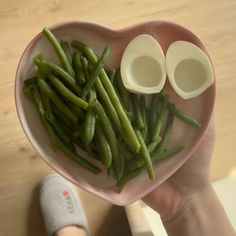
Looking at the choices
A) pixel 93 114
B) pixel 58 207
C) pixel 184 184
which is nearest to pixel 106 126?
pixel 93 114

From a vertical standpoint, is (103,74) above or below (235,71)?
above

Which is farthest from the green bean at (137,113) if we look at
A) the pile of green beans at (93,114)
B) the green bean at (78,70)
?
the green bean at (78,70)

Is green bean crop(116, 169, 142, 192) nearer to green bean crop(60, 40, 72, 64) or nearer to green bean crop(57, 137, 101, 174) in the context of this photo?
green bean crop(57, 137, 101, 174)

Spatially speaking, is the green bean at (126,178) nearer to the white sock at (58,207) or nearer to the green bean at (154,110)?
the green bean at (154,110)

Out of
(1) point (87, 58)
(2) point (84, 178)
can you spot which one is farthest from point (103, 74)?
(2) point (84, 178)

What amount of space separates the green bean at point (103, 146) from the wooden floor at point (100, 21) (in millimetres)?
361

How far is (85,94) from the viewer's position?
70 cm

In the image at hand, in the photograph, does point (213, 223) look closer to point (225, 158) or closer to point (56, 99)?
point (225, 158)

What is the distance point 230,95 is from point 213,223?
36 centimetres

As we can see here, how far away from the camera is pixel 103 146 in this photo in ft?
2.29

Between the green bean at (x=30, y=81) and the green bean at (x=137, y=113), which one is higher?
the green bean at (x=30, y=81)

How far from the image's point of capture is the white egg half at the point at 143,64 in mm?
740

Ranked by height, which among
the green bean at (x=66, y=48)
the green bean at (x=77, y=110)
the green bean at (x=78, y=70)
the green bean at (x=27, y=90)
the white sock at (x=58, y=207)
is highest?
the green bean at (x=66, y=48)

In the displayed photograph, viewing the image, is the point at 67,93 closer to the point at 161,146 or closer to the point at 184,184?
the point at 161,146
